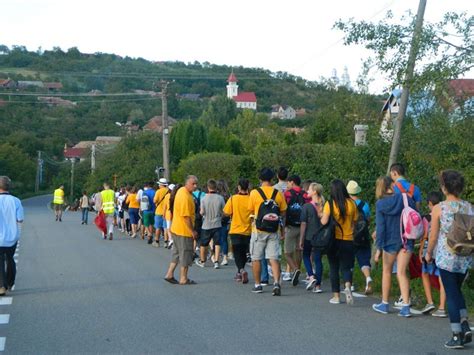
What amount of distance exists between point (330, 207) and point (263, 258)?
1855 millimetres

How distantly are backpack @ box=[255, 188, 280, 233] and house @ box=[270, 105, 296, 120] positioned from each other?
9551cm

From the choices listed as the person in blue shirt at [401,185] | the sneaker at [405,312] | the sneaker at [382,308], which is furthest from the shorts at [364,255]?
the sneaker at [405,312]

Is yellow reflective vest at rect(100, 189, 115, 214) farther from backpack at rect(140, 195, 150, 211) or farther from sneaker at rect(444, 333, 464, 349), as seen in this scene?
sneaker at rect(444, 333, 464, 349)

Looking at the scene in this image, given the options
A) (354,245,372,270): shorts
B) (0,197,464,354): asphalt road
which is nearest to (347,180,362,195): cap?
(354,245,372,270): shorts

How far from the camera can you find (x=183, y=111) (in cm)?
11225

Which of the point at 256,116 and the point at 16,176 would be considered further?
the point at 16,176

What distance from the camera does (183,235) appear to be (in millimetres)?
14125

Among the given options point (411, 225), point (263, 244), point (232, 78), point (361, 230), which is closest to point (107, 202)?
point (263, 244)

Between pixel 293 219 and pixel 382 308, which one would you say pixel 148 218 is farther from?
pixel 382 308

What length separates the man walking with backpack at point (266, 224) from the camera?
12.8 metres

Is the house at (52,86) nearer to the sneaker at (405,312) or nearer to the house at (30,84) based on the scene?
the house at (30,84)

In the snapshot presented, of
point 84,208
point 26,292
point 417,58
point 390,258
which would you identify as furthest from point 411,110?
point 84,208

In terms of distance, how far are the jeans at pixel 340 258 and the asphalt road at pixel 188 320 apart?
1.20 ft

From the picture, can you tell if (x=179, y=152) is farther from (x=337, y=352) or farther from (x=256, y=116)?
(x=337, y=352)
